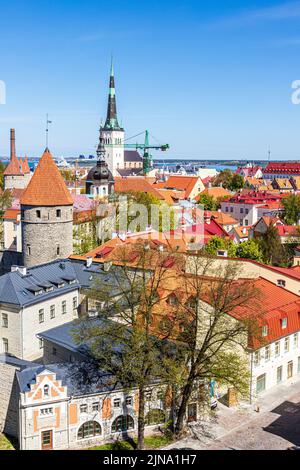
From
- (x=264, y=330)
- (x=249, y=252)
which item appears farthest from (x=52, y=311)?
(x=249, y=252)

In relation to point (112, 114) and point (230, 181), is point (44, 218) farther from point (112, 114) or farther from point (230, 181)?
point (112, 114)

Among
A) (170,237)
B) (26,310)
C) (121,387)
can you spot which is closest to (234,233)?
(170,237)

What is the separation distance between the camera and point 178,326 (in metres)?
25.1

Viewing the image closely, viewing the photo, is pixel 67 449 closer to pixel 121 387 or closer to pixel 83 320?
pixel 121 387

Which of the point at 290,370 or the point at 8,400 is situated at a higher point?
the point at 8,400

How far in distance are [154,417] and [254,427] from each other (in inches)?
176

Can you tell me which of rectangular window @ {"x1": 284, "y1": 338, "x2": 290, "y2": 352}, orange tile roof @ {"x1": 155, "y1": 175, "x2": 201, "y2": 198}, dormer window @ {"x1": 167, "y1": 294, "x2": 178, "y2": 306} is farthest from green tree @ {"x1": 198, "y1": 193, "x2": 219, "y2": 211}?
dormer window @ {"x1": 167, "y1": 294, "x2": 178, "y2": 306}

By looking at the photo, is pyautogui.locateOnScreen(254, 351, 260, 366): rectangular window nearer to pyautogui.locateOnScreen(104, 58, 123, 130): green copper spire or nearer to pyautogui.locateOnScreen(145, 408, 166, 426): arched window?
pyautogui.locateOnScreen(145, 408, 166, 426): arched window

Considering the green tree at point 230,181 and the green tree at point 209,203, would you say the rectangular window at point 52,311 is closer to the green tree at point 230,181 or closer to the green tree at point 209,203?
the green tree at point 209,203

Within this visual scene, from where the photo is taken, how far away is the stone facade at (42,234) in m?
37.8

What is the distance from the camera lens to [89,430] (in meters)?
23.7

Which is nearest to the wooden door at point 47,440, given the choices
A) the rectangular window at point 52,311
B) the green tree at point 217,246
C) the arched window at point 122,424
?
the arched window at point 122,424

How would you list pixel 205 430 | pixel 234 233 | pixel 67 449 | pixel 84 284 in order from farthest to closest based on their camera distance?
1. pixel 234 233
2. pixel 84 284
3. pixel 205 430
4. pixel 67 449

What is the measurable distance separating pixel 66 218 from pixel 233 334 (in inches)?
726
